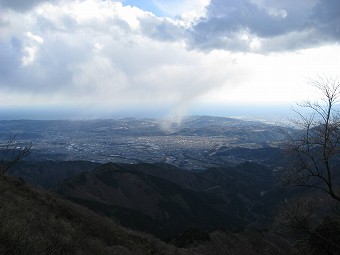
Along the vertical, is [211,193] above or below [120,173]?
below

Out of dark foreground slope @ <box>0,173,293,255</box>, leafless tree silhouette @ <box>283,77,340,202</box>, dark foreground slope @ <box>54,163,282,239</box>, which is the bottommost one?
dark foreground slope @ <box>54,163,282,239</box>

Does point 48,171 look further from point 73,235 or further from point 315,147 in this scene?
point 315,147

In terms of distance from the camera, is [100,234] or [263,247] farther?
[263,247]

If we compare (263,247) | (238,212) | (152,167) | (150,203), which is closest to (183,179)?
(152,167)

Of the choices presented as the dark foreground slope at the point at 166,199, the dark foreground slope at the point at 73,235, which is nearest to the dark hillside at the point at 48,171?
the dark foreground slope at the point at 166,199

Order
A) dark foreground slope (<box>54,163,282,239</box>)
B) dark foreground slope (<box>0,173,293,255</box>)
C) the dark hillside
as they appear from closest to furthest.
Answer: dark foreground slope (<box>0,173,293,255</box>) < dark foreground slope (<box>54,163,282,239</box>) < the dark hillside

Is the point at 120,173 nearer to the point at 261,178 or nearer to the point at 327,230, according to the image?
the point at 261,178

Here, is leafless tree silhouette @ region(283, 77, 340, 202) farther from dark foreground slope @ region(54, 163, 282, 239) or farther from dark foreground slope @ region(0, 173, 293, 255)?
dark foreground slope @ region(54, 163, 282, 239)

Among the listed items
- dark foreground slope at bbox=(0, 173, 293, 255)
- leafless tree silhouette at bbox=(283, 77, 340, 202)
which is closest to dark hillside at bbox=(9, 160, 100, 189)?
dark foreground slope at bbox=(0, 173, 293, 255)
